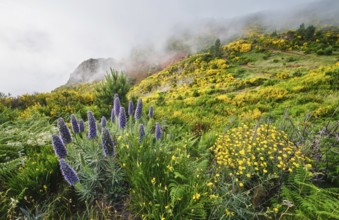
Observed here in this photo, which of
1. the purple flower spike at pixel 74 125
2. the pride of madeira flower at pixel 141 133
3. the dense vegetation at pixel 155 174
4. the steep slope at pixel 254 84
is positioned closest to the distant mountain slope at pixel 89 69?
the steep slope at pixel 254 84

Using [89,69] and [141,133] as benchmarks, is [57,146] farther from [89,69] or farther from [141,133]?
[89,69]

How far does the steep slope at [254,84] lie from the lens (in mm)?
10164

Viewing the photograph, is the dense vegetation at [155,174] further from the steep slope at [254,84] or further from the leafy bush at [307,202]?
the steep slope at [254,84]

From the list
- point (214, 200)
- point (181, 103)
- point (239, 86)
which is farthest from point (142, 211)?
point (239, 86)

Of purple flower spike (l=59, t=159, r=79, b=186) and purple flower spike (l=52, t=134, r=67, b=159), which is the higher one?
purple flower spike (l=52, t=134, r=67, b=159)

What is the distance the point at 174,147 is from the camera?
4.12 metres

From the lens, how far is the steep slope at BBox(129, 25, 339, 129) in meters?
10.2

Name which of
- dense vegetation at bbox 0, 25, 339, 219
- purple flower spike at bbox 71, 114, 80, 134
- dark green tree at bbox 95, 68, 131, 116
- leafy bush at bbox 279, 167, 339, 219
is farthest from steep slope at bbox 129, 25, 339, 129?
purple flower spike at bbox 71, 114, 80, 134

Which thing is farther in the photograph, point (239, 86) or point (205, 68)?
point (205, 68)

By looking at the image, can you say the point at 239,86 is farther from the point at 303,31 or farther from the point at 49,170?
the point at 303,31

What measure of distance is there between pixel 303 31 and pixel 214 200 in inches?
1575

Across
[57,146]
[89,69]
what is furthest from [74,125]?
[89,69]

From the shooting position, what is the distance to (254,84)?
1833cm

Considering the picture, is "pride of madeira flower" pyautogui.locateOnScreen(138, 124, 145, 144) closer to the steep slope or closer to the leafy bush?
the leafy bush
